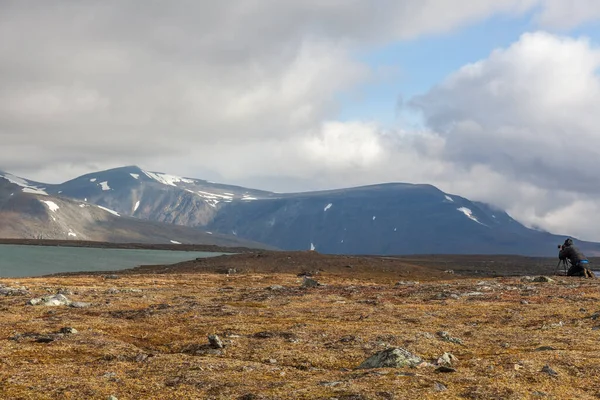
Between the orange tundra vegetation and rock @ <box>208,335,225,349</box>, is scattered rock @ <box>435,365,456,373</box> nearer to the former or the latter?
the orange tundra vegetation

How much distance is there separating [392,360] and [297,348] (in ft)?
22.2

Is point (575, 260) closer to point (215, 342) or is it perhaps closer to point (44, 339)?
point (215, 342)

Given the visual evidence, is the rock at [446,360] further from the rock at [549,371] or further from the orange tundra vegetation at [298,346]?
the rock at [549,371]

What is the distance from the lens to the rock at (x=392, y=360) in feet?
77.9

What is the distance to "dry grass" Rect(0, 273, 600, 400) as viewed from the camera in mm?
19891

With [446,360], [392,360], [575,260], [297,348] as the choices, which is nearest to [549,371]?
[446,360]

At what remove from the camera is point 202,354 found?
92.8 ft

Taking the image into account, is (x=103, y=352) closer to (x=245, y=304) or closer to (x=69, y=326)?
(x=69, y=326)

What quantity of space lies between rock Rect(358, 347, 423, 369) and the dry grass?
1.16 meters

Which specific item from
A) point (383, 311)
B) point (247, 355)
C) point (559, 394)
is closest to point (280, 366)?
→ point (247, 355)

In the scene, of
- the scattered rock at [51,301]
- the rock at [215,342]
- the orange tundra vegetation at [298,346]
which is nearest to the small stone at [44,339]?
the orange tundra vegetation at [298,346]

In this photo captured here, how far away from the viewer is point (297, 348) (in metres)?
29.1

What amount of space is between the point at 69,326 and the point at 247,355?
45.8 feet

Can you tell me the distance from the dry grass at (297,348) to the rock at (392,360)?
116cm
